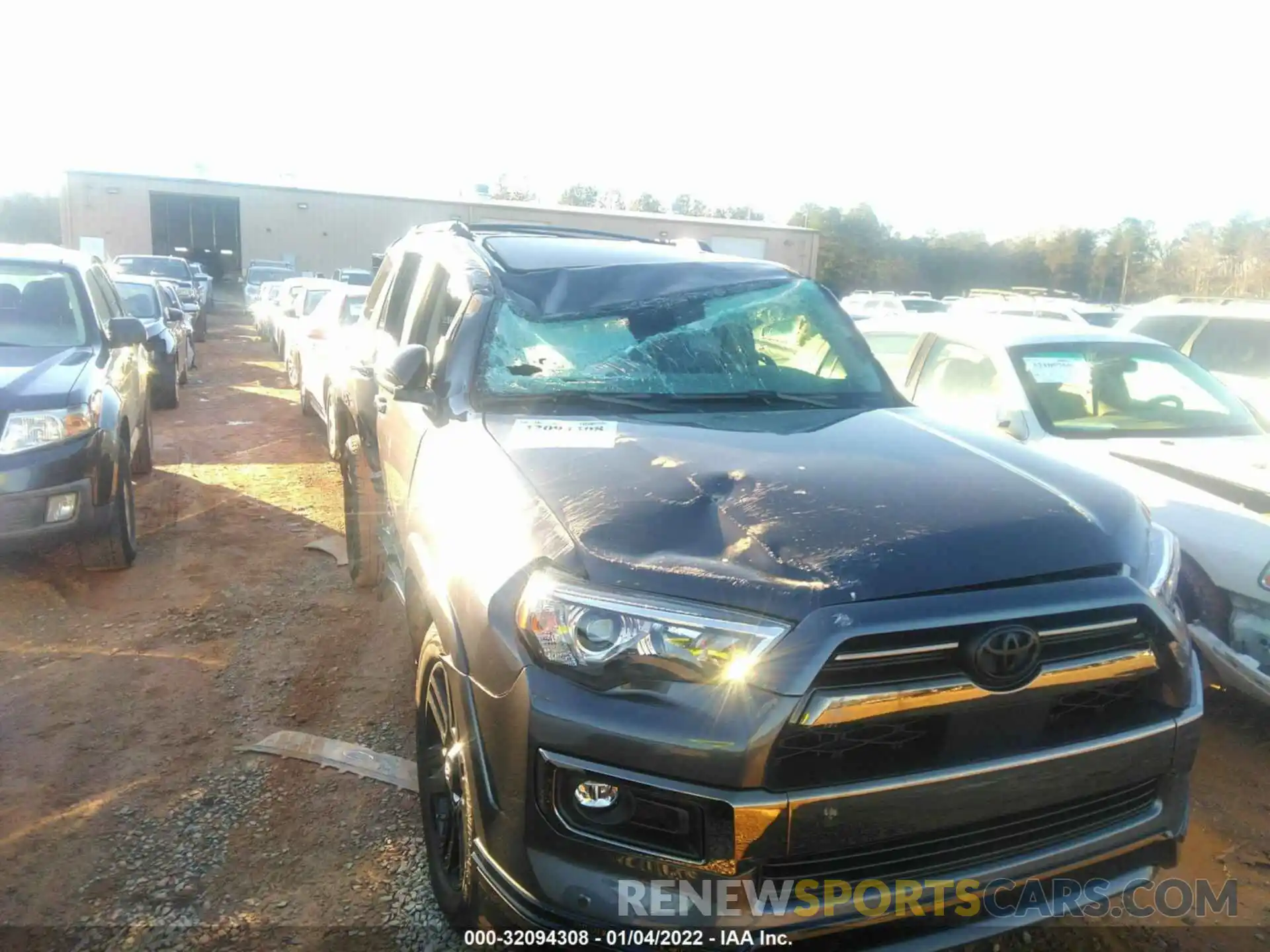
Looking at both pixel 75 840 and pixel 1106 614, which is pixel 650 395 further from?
pixel 75 840

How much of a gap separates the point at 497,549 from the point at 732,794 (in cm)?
84

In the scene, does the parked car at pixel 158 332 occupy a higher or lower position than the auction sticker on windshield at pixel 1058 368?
lower

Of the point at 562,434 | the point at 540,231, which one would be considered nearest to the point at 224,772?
the point at 562,434

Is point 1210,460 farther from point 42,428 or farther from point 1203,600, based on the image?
point 42,428

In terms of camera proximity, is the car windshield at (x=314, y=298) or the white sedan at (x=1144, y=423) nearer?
the white sedan at (x=1144, y=423)

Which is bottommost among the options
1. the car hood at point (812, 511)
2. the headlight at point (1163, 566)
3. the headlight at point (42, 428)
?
the headlight at point (42, 428)

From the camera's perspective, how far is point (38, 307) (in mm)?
5980

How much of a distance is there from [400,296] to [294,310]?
1115cm

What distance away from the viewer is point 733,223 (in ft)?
150

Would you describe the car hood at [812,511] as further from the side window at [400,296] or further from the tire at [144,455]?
the tire at [144,455]

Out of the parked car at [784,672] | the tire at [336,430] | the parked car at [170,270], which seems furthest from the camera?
the parked car at [170,270]

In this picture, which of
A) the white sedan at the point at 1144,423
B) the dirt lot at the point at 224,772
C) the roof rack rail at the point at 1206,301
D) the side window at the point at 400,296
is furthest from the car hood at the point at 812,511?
the roof rack rail at the point at 1206,301

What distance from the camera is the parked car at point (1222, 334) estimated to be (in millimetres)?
7191

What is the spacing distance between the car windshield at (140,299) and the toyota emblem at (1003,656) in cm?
1176
